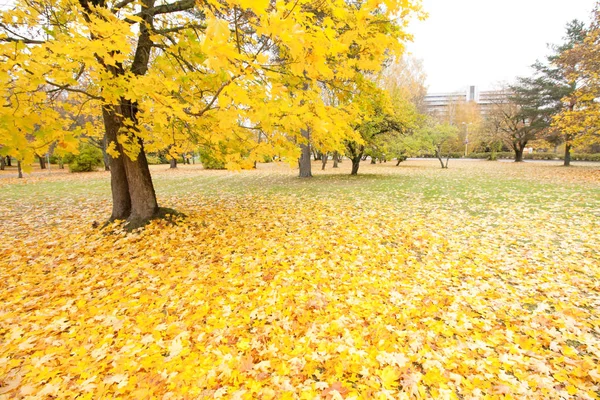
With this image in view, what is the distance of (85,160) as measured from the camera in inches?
979

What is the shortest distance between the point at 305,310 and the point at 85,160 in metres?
30.0

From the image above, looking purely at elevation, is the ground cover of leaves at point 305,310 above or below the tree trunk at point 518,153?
below

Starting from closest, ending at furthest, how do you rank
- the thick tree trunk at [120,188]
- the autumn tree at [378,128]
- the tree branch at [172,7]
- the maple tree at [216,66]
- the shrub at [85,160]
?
the maple tree at [216,66] < the tree branch at [172,7] < the thick tree trunk at [120,188] < the autumn tree at [378,128] < the shrub at [85,160]

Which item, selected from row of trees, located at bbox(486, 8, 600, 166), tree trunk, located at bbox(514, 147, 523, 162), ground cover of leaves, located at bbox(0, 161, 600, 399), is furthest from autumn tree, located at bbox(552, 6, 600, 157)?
tree trunk, located at bbox(514, 147, 523, 162)

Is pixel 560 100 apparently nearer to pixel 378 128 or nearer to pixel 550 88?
pixel 550 88

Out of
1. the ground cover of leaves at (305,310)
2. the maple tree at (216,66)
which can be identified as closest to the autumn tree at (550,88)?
the ground cover of leaves at (305,310)

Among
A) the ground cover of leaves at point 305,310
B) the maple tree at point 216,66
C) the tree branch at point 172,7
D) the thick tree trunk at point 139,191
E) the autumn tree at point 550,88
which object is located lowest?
the ground cover of leaves at point 305,310

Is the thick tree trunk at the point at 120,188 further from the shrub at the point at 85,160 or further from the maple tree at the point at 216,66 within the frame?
the shrub at the point at 85,160

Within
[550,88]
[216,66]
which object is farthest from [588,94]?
[216,66]

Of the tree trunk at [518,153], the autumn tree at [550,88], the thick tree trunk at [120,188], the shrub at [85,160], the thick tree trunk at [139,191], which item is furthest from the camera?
the tree trunk at [518,153]

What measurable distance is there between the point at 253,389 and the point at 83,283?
3.52 meters

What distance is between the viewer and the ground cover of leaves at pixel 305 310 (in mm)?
2332

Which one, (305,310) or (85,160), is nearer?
(305,310)

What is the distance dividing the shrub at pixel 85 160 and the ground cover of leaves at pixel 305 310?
22957 millimetres
